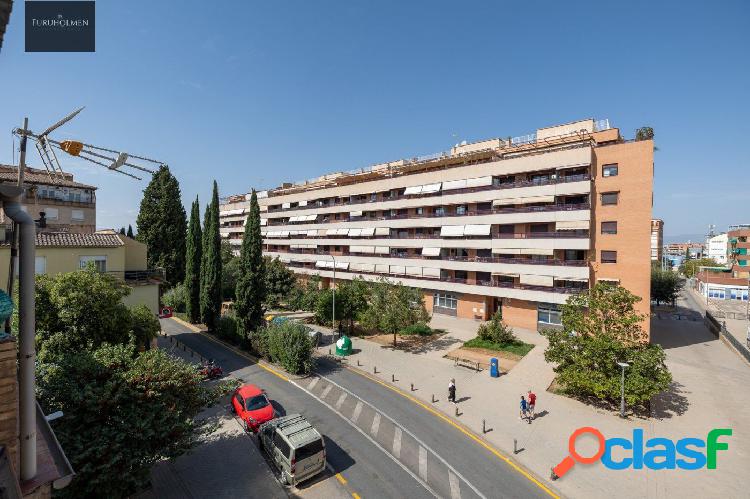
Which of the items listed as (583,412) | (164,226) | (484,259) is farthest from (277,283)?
(583,412)

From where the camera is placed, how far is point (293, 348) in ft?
80.8

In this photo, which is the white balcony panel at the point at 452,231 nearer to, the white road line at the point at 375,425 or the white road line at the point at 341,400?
the white road line at the point at 341,400

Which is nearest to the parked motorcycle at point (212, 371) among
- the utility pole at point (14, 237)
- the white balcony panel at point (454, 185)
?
the utility pole at point (14, 237)

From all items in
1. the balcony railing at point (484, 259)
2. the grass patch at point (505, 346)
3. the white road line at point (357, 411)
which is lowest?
the white road line at point (357, 411)

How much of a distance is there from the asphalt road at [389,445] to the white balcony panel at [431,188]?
80.6 ft

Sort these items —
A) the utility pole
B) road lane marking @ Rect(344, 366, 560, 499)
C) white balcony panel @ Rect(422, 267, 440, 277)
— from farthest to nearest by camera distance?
white balcony panel @ Rect(422, 267, 440, 277)
road lane marking @ Rect(344, 366, 560, 499)
the utility pole

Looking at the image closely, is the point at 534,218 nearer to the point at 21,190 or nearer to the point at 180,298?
the point at 21,190

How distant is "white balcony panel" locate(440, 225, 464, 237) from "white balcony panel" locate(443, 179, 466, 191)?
4.33 meters

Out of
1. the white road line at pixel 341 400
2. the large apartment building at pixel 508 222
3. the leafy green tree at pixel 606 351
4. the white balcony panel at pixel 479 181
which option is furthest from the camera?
the white balcony panel at pixel 479 181

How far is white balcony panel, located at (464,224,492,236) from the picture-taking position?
122 ft

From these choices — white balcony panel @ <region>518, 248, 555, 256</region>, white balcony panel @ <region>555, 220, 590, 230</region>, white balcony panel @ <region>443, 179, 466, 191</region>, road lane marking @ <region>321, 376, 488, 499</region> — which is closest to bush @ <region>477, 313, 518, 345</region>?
white balcony panel @ <region>518, 248, 555, 256</region>

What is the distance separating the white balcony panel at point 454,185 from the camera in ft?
130

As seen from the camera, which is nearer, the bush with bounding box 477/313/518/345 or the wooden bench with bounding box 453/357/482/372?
the wooden bench with bounding box 453/357/482/372

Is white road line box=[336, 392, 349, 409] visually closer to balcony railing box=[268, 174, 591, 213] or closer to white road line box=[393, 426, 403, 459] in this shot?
white road line box=[393, 426, 403, 459]
